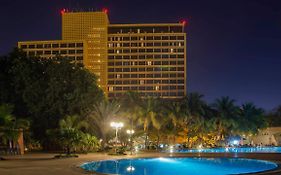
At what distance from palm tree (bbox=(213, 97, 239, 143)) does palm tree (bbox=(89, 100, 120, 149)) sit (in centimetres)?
1768

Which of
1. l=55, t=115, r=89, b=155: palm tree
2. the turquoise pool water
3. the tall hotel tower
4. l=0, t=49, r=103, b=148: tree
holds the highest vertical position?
the tall hotel tower

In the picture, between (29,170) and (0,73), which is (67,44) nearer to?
(0,73)

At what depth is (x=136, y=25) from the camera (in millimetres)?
133375

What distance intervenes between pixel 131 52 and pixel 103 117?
8704 centimetres

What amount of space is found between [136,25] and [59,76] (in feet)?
286

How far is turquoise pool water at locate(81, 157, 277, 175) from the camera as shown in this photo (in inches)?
1003

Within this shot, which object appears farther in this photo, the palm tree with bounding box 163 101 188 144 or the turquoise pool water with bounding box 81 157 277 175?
the palm tree with bounding box 163 101 188 144

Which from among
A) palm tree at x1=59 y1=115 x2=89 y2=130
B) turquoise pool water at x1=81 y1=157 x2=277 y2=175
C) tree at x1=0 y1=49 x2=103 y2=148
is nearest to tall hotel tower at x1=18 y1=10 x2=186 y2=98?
tree at x1=0 y1=49 x2=103 y2=148

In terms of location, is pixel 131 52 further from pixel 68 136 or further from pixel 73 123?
pixel 68 136

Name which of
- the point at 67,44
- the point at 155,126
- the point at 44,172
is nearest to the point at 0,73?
the point at 155,126

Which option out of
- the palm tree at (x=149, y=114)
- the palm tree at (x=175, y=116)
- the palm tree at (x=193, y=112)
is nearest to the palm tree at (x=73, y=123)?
the palm tree at (x=149, y=114)

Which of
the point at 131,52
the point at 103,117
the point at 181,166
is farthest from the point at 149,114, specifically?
the point at 131,52

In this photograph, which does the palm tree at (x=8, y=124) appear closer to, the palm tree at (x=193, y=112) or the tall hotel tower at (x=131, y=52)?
the palm tree at (x=193, y=112)

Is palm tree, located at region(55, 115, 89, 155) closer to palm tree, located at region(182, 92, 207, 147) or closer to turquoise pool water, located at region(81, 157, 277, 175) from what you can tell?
turquoise pool water, located at region(81, 157, 277, 175)
